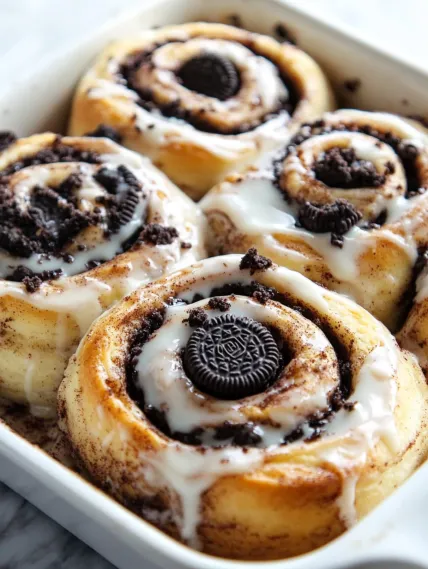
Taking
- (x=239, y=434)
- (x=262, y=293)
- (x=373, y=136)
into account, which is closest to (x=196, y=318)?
(x=262, y=293)

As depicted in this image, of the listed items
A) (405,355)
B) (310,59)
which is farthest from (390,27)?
(405,355)

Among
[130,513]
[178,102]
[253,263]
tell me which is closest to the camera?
[130,513]

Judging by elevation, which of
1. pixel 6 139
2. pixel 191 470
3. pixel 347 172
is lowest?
pixel 6 139

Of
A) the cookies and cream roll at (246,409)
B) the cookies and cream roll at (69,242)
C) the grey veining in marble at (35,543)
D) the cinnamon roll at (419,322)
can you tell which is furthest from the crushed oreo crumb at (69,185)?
the cinnamon roll at (419,322)

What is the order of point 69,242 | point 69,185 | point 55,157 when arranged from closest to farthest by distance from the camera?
point 69,242 < point 69,185 < point 55,157

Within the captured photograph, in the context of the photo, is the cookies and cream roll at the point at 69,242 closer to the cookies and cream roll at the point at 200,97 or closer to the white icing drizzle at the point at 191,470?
the cookies and cream roll at the point at 200,97

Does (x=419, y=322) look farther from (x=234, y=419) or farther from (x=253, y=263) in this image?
(x=234, y=419)

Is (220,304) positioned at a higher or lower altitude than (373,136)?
lower
